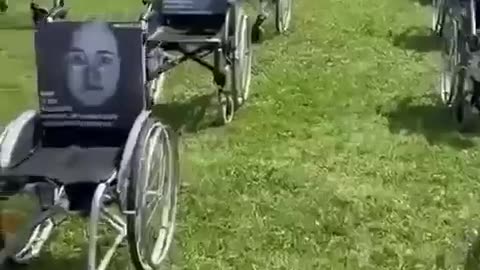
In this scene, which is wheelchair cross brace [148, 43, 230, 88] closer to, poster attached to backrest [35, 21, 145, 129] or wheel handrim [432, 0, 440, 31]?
poster attached to backrest [35, 21, 145, 129]

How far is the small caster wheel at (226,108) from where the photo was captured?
435cm

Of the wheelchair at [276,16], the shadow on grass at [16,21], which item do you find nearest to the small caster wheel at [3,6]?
the shadow on grass at [16,21]

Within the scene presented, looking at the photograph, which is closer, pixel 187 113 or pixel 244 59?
pixel 244 59

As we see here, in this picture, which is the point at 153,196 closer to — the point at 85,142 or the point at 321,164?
the point at 85,142

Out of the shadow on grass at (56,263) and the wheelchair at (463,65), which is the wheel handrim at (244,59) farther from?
the shadow on grass at (56,263)

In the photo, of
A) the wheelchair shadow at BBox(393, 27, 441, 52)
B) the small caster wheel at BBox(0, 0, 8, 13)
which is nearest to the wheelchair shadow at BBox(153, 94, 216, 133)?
the wheelchair shadow at BBox(393, 27, 441, 52)

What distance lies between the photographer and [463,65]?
13.2ft

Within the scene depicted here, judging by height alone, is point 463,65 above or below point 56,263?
above

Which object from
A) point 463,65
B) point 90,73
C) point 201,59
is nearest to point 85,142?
point 90,73

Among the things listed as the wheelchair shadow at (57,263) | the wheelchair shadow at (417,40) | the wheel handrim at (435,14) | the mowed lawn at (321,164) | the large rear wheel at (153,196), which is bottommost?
the wheelchair shadow at (57,263)

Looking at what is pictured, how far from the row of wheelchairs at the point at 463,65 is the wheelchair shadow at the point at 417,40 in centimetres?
102

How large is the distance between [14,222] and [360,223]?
1119 millimetres

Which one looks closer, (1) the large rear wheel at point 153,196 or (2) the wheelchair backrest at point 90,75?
(1) the large rear wheel at point 153,196

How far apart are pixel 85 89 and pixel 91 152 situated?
21 cm
